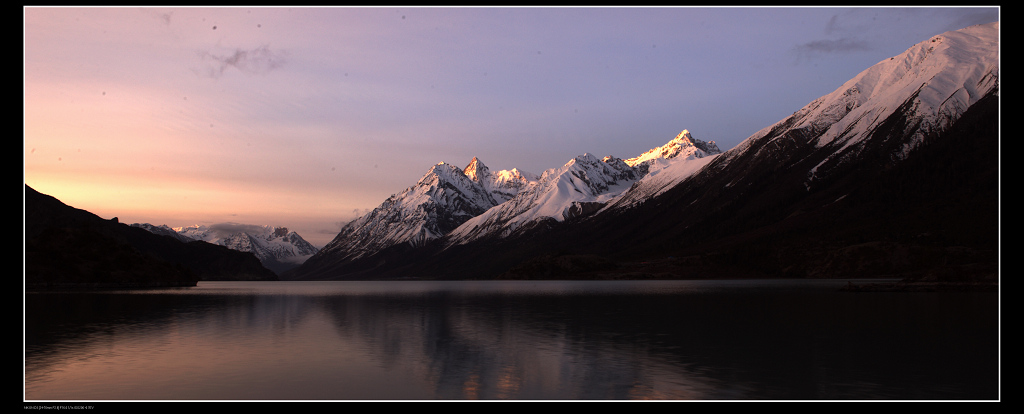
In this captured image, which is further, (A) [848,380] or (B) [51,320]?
(B) [51,320]

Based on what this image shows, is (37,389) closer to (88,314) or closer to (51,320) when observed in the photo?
(51,320)

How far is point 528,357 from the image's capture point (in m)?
47.5

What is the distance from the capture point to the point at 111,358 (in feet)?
153

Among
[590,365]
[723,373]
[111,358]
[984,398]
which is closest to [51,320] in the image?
[111,358]

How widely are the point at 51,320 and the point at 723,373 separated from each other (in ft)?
253

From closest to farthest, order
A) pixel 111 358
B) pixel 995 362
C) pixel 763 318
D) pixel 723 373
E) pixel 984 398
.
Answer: pixel 984 398 → pixel 723 373 → pixel 995 362 → pixel 111 358 → pixel 763 318

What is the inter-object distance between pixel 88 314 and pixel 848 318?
96.4 m

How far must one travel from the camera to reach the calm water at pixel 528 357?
35.2 meters

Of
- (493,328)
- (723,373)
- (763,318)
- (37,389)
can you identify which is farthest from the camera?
(763,318)

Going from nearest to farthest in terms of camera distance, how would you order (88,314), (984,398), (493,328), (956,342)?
(984,398), (956,342), (493,328), (88,314)

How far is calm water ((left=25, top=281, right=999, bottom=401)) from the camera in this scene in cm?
3525

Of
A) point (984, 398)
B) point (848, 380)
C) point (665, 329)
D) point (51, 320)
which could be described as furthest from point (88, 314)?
point (984, 398)

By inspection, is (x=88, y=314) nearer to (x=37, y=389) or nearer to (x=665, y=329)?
(x=37, y=389)

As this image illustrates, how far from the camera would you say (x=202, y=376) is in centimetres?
4000
